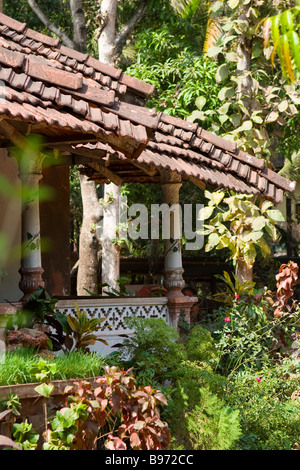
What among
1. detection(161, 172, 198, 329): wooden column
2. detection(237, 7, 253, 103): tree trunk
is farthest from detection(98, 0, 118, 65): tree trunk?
detection(161, 172, 198, 329): wooden column

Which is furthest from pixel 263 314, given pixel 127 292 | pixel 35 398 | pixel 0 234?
pixel 35 398

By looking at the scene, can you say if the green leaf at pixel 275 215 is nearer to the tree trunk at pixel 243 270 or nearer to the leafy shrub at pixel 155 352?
the tree trunk at pixel 243 270

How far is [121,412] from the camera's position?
558 cm

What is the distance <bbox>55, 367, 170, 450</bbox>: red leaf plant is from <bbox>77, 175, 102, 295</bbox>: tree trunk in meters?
9.91

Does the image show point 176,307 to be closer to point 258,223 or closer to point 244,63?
point 258,223

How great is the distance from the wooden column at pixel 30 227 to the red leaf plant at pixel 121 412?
216 centimetres

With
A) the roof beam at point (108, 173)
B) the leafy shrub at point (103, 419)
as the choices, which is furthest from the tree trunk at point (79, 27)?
the leafy shrub at point (103, 419)

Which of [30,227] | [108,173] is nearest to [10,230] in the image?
[108,173]

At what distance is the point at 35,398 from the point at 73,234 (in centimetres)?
1609

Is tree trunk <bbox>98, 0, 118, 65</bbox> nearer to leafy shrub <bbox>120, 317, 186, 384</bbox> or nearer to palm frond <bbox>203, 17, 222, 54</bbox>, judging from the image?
palm frond <bbox>203, 17, 222, 54</bbox>

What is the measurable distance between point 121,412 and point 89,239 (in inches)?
398

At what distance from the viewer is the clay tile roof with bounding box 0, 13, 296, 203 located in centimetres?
610
